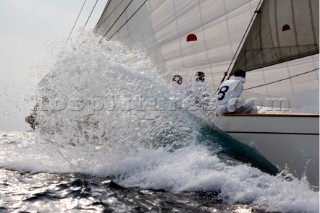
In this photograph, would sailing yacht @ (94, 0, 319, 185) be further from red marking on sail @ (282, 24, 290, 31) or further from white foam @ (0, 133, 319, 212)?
white foam @ (0, 133, 319, 212)

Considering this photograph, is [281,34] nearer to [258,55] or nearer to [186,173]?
[258,55]

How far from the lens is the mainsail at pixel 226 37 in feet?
15.8

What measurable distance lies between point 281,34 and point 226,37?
106cm

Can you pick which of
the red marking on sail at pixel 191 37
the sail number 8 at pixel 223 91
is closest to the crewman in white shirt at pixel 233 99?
the sail number 8 at pixel 223 91

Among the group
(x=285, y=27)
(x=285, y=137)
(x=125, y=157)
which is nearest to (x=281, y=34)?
(x=285, y=27)

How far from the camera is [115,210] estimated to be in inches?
103

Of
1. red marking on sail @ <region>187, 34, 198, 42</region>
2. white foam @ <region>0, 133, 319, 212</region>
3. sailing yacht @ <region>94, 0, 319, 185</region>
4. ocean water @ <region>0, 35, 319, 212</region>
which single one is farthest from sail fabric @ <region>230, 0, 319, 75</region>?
white foam @ <region>0, 133, 319, 212</region>

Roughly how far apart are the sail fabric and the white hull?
0.96 meters

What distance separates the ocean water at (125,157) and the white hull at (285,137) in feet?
0.44

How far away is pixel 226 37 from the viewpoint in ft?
19.0

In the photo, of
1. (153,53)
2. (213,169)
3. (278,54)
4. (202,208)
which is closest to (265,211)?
(202,208)

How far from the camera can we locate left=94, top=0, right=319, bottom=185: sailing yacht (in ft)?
13.3

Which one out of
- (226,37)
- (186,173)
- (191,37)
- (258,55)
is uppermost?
(191,37)

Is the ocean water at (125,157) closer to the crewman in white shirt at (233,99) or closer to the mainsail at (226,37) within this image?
the crewman in white shirt at (233,99)
